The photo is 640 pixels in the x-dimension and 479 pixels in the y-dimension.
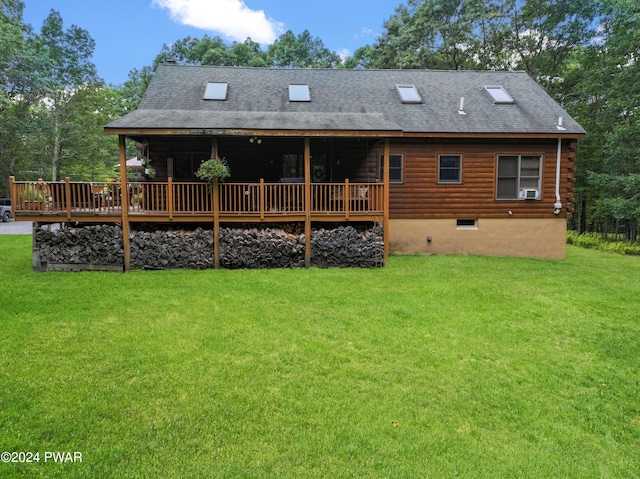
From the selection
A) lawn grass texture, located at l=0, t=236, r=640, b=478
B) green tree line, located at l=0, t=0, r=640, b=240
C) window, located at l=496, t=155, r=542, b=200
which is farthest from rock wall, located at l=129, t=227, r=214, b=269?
green tree line, located at l=0, t=0, r=640, b=240

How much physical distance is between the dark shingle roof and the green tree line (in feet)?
20.2

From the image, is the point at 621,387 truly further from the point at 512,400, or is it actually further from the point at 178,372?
the point at 178,372

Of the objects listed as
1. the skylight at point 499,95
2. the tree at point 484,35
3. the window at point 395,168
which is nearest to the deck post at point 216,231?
the window at point 395,168

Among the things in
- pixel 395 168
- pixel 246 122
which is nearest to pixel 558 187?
pixel 395 168

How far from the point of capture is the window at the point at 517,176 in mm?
12227

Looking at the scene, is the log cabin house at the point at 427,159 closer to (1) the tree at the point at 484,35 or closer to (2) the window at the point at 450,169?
(2) the window at the point at 450,169

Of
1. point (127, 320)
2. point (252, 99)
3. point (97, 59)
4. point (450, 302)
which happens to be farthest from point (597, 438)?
point (97, 59)

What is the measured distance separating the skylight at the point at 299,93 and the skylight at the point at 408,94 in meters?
3.06

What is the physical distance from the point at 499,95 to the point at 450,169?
3552mm

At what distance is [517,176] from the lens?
40.2 feet

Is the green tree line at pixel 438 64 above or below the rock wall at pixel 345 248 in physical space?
above

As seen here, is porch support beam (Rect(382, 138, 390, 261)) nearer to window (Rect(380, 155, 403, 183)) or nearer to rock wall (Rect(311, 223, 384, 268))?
rock wall (Rect(311, 223, 384, 268))

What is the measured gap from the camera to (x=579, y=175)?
845 inches

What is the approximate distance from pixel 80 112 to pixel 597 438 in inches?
1429
